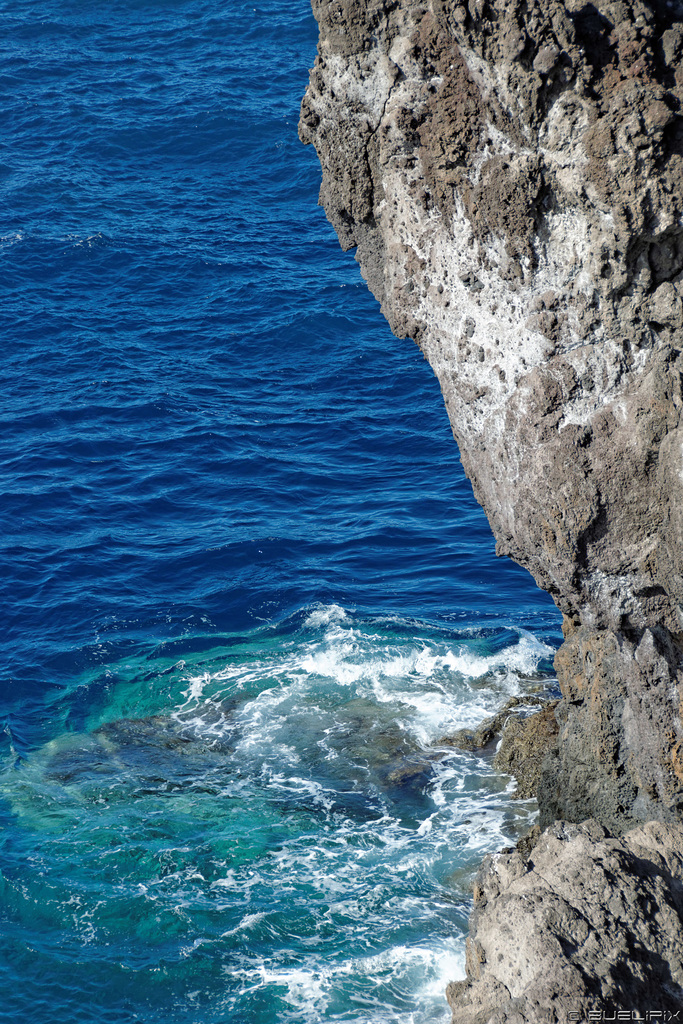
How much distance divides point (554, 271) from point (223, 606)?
15515 mm

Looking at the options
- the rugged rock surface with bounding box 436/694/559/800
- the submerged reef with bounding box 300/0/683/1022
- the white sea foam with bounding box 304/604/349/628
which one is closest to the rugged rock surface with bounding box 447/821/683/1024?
Result: the submerged reef with bounding box 300/0/683/1022

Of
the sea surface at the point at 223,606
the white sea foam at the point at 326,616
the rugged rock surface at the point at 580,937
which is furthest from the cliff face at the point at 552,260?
the white sea foam at the point at 326,616

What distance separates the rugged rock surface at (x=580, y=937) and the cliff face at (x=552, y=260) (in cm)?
321

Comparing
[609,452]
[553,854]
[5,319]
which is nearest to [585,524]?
[609,452]

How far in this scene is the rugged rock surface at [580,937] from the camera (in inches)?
322

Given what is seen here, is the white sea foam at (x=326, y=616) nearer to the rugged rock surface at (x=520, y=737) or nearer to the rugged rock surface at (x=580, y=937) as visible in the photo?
the rugged rock surface at (x=520, y=737)

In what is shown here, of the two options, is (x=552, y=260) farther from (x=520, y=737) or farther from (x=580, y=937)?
(x=520, y=737)

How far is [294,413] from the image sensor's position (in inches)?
1243

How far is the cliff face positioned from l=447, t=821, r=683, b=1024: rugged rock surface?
10.5 feet

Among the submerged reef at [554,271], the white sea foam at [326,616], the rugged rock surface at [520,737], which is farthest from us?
the white sea foam at [326,616]

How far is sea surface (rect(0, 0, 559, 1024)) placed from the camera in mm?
15555

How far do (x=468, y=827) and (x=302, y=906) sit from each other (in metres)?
3.20

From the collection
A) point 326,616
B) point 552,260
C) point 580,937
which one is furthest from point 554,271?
point 326,616

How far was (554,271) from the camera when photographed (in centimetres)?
1070
